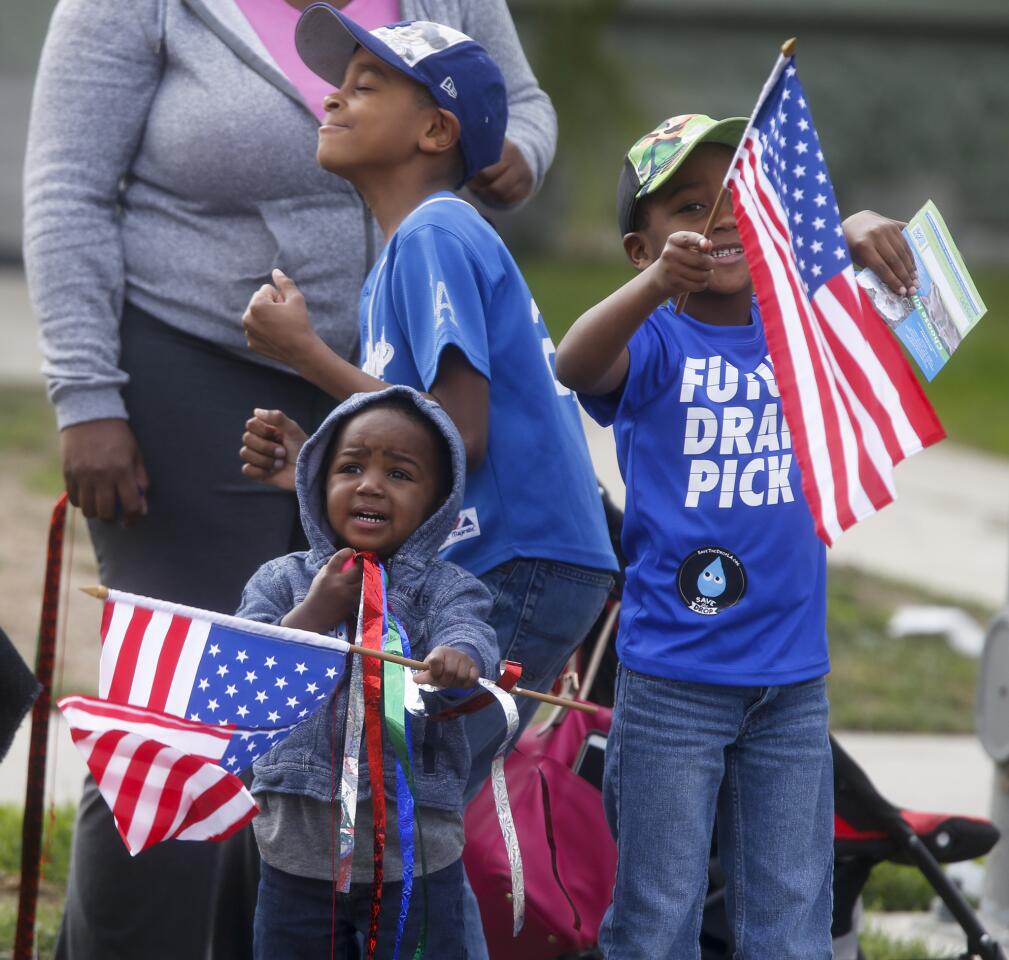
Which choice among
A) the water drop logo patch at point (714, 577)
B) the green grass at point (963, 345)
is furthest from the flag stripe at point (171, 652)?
the green grass at point (963, 345)

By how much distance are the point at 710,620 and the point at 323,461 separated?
67 centimetres

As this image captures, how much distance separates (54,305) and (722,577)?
53.9 inches

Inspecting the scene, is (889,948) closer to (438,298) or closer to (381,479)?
(381,479)

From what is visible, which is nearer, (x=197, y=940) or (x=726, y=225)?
(x=726, y=225)

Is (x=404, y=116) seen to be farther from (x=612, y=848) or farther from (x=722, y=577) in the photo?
(x=612, y=848)

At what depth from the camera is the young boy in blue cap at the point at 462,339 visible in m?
2.84

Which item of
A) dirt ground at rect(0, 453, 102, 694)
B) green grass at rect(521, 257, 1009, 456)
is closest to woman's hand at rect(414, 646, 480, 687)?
dirt ground at rect(0, 453, 102, 694)

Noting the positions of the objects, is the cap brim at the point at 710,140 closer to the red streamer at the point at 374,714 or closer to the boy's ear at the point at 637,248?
the boy's ear at the point at 637,248

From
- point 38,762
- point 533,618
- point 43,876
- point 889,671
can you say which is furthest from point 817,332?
point 889,671

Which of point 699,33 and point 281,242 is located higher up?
point 699,33

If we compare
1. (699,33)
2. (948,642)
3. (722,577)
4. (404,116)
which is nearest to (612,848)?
(722,577)

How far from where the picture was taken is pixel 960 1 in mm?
25469

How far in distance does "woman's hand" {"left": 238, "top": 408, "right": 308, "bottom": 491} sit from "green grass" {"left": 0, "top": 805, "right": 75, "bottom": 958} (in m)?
1.48

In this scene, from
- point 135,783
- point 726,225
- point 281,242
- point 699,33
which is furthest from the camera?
point 699,33
